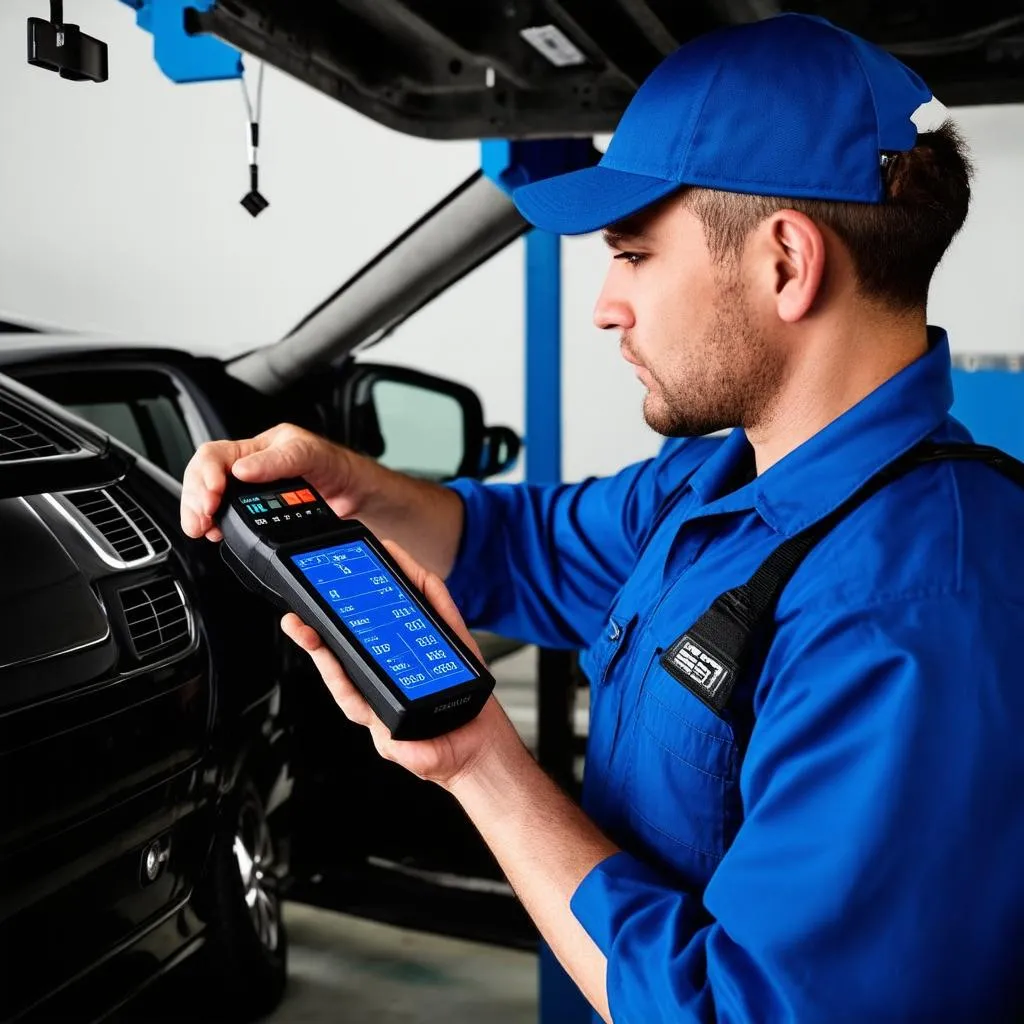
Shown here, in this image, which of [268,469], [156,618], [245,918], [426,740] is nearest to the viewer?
[426,740]

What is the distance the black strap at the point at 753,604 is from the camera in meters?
0.64

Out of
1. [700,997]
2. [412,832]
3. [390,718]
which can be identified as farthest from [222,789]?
[412,832]

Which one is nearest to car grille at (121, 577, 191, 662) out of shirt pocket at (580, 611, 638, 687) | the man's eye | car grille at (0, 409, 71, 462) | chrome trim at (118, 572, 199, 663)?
chrome trim at (118, 572, 199, 663)

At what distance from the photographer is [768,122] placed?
67cm

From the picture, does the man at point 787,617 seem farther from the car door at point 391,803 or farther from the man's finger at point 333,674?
the car door at point 391,803

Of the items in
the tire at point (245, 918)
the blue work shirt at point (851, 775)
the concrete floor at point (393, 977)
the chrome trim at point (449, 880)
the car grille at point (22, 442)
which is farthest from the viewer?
the chrome trim at point (449, 880)

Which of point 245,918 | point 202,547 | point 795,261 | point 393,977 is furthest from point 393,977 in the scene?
point 795,261

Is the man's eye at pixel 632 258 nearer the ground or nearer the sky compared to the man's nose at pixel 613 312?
nearer the sky

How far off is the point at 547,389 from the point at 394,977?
83cm

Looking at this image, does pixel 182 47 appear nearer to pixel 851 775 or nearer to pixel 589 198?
pixel 589 198

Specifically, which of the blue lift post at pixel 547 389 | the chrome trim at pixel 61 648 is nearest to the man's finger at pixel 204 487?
the chrome trim at pixel 61 648

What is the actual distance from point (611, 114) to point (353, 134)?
550 millimetres

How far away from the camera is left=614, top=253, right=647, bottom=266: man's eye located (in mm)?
729

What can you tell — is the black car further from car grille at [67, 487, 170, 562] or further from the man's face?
the man's face
